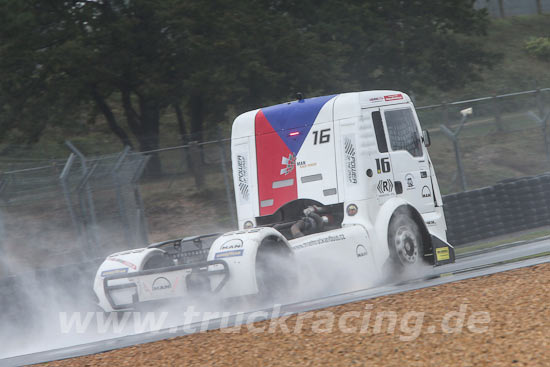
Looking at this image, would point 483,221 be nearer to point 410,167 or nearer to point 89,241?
point 410,167

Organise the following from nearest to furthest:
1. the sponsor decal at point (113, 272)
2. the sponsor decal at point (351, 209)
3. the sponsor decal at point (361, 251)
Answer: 1. the sponsor decal at point (113, 272)
2. the sponsor decal at point (361, 251)
3. the sponsor decal at point (351, 209)

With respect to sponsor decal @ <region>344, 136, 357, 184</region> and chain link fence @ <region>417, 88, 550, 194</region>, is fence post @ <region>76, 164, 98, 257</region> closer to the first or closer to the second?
sponsor decal @ <region>344, 136, 357, 184</region>

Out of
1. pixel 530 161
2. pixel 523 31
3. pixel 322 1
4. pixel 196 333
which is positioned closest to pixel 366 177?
pixel 196 333

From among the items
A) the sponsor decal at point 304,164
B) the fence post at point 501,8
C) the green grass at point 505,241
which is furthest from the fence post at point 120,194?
the fence post at point 501,8

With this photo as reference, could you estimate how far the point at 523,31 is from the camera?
200 ft

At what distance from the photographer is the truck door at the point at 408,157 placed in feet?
36.1

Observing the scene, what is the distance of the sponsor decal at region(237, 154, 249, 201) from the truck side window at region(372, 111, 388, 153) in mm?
1958

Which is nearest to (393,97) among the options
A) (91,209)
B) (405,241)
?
(405,241)

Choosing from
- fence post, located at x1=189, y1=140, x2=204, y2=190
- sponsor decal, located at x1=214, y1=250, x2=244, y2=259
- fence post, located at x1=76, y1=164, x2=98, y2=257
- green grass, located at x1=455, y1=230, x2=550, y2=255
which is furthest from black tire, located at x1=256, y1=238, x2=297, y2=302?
fence post, located at x1=189, y1=140, x2=204, y2=190

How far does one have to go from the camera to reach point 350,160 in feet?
34.5

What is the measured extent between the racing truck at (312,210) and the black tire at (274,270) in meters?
0.01

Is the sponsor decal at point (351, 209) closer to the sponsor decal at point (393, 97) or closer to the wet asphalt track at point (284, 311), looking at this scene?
the wet asphalt track at point (284, 311)

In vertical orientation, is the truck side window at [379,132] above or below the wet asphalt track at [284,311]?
above

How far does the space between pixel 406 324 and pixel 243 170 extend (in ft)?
18.2
